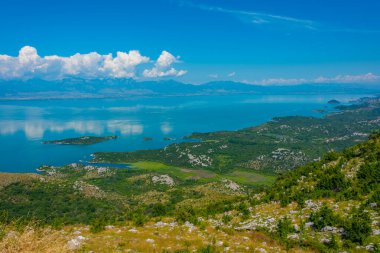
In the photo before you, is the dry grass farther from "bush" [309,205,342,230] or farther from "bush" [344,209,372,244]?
"bush" [309,205,342,230]

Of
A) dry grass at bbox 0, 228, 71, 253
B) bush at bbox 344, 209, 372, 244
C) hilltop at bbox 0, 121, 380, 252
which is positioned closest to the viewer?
dry grass at bbox 0, 228, 71, 253

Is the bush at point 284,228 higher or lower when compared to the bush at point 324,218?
lower

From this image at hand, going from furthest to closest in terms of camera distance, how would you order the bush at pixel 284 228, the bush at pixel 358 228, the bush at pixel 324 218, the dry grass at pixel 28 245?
the bush at pixel 324 218 → the bush at pixel 284 228 → the bush at pixel 358 228 → the dry grass at pixel 28 245

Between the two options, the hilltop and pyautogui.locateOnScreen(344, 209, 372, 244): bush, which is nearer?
the hilltop

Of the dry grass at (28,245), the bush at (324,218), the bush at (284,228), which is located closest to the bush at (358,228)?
the bush at (324,218)

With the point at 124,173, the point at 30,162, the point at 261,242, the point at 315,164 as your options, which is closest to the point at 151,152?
the point at 124,173

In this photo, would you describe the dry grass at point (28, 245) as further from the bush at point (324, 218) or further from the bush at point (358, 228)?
the bush at point (324, 218)

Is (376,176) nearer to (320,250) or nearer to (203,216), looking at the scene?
(320,250)

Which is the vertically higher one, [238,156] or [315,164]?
[315,164]

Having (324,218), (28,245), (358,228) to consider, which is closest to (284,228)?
(324,218)

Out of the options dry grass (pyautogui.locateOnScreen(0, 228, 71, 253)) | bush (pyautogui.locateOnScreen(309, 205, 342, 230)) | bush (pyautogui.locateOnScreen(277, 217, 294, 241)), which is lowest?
bush (pyautogui.locateOnScreen(277, 217, 294, 241))

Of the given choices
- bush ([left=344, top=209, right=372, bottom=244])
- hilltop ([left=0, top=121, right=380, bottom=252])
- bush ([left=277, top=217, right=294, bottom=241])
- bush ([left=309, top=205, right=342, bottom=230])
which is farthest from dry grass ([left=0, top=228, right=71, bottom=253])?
bush ([left=309, top=205, right=342, bottom=230])
